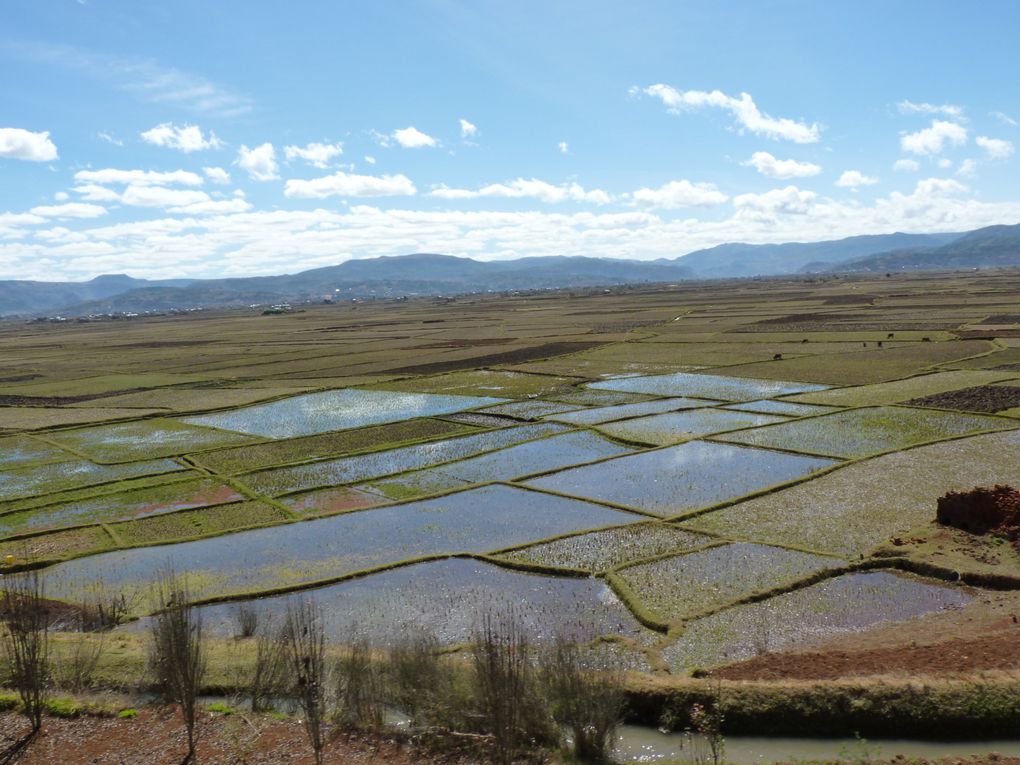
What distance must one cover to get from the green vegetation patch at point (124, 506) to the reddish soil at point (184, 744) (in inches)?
478

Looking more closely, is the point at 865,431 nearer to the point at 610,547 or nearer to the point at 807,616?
the point at 610,547

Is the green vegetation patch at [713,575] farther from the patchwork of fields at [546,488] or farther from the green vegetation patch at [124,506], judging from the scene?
the green vegetation patch at [124,506]

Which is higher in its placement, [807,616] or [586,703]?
[586,703]

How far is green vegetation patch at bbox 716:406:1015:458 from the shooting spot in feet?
83.6

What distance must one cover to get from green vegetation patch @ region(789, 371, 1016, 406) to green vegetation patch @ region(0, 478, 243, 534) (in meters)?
26.5

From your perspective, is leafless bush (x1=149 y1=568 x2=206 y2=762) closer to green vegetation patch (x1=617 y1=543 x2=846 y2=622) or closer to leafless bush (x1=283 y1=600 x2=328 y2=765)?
leafless bush (x1=283 y1=600 x2=328 y2=765)

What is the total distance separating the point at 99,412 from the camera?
4159 cm

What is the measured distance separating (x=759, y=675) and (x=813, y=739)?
1.23 metres

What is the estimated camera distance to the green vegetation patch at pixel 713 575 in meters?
14.3

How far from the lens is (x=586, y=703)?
31.3 ft

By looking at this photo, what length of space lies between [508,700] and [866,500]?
14477 millimetres

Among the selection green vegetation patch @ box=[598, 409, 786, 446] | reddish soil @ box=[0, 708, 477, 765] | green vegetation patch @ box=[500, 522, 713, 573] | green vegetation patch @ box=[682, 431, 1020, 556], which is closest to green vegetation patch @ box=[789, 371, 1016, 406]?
green vegetation patch @ box=[598, 409, 786, 446]

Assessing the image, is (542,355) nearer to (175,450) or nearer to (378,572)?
(175,450)

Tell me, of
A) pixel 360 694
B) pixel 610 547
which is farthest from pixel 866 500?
pixel 360 694
